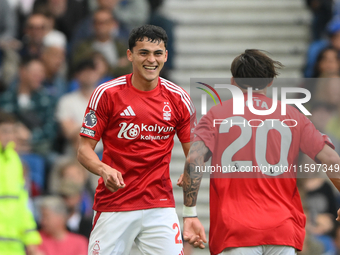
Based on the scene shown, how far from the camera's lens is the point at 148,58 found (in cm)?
470

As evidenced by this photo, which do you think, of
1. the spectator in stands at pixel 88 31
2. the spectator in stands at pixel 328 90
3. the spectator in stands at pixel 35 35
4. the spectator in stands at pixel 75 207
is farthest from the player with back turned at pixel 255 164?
the spectator in stands at pixel 35 35

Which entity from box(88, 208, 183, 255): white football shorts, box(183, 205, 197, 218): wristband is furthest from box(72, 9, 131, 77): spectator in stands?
box(183, 205, 197, 218): wristband

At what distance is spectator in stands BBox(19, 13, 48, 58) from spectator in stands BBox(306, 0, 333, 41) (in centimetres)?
435

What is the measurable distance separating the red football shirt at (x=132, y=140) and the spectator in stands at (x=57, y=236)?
2.71m

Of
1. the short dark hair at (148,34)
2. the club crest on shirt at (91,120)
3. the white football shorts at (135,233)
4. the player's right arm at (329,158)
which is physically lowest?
the white football shorts at (135,233)

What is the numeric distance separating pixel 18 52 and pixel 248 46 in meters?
3.77

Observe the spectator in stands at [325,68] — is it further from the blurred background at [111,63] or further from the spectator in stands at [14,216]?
the spectator in stands at [14,216]

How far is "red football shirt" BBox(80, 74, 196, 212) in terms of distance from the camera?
4.66 m

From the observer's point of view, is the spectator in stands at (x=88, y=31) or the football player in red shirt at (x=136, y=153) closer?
the football player in red shirt at (x=136, y=153)

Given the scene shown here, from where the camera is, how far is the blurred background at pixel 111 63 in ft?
25.4

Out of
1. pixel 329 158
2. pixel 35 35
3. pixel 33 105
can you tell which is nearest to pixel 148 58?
pixel 329 158

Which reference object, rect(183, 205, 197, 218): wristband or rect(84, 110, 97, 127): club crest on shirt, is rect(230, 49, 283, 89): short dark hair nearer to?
rect(183, 205, 197, 218): wristband

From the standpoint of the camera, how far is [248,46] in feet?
32.1

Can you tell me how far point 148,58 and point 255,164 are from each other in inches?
48.7
